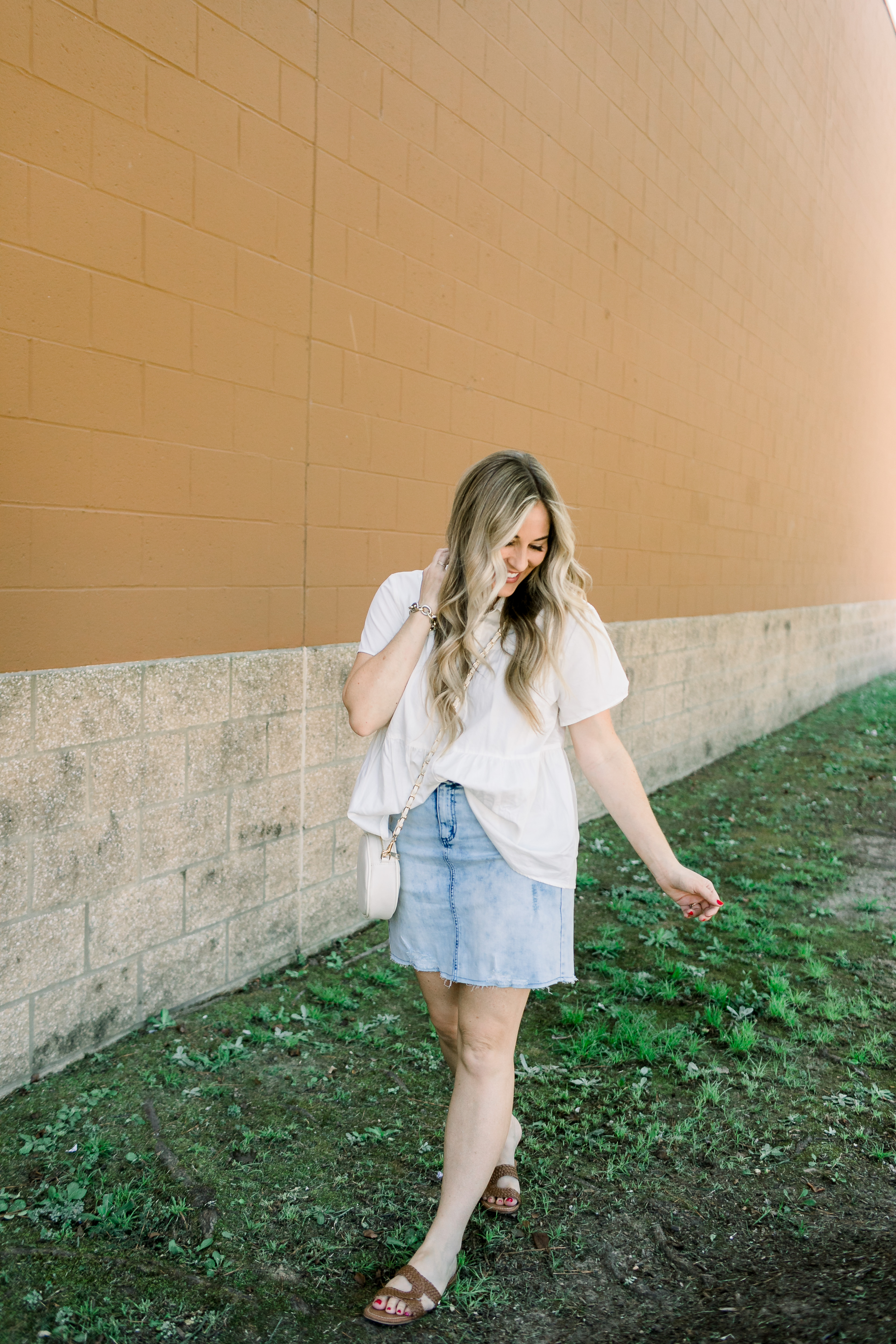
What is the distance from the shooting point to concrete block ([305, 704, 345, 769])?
4449 mm

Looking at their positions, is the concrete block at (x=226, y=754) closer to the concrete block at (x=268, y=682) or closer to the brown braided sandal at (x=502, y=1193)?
the concrete block at (x=268, y=682)

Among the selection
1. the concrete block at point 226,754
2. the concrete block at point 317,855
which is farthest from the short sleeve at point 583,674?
the concrete block at point 317,855

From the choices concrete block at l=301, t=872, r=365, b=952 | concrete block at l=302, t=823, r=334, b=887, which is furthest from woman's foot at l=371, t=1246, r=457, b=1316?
concrete block at l=302, t=823, r=334, b=887

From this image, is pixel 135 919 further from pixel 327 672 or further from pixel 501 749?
pixel 501 749

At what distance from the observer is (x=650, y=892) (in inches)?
223

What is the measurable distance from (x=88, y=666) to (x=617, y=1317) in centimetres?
241

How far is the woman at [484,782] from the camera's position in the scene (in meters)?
2.40

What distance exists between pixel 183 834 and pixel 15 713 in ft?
2.95

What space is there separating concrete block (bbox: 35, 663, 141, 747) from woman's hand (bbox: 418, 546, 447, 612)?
1.44 m

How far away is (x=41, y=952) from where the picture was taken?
330cm

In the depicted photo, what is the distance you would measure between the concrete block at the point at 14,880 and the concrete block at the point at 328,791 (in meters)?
1.43

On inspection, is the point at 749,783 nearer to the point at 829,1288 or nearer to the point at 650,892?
the point at 650,892

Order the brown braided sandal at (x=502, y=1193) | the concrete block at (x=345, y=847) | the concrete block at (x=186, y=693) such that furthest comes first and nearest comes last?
the concrete block at (x=345, y=847)
the concrete block at (x=186, y=693)
the brown braided sandal at (x=502, y=1193)

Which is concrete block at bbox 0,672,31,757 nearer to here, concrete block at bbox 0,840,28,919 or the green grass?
concrete block at bbox 0,840,28,919
